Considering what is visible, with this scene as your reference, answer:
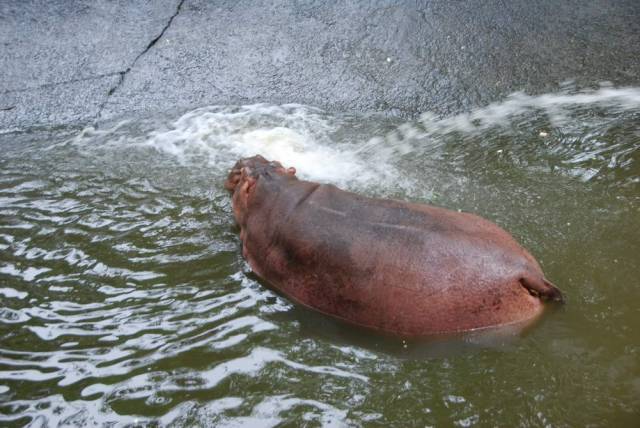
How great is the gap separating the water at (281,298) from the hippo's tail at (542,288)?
0.11 meters

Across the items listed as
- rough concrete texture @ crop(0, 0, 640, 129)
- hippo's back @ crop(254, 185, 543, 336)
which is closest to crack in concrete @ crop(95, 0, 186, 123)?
rough concrete texture @ crop(0, 0, 640, 129)

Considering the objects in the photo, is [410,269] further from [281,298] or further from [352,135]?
[352,135]

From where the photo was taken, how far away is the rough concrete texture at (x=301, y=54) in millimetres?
6129

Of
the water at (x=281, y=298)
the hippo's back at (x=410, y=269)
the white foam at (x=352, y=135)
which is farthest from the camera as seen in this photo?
the white foam at (x=352, y=135)

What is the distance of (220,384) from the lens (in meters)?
2.95

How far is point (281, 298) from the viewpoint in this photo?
11.6ft

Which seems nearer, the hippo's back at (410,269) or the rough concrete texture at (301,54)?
the hippo's back at (410,269)

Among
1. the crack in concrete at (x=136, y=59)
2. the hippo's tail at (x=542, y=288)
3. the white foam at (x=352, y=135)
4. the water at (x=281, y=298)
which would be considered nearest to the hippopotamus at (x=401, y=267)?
the hippo's tail at (x=542, y=288)

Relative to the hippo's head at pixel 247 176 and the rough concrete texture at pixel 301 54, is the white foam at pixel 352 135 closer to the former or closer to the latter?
the rough concrete texture at pixel 301 54

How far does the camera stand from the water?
110 inches

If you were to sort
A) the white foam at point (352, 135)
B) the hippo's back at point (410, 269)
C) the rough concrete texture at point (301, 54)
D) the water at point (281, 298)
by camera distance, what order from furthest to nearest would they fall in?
the rough concrete texture at point (301, 54) < the white foam at point (352, 135) < the hippo's back at point (410, 269) < the water at point (281, 298)

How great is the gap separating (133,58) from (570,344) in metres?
5.64

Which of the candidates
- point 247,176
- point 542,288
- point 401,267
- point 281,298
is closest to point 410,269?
point 401,267

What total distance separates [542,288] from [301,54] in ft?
14.8
